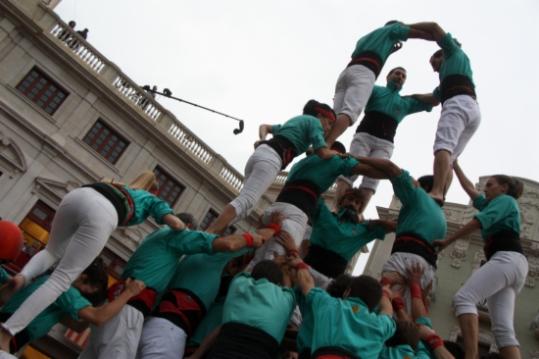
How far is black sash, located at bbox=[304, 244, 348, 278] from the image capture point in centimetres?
589

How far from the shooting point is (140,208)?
463 centimetres

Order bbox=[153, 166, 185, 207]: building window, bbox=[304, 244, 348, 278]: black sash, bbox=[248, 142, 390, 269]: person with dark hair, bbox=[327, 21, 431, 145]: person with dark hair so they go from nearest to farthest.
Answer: bbox=[248, 142, 390, 269]: person with dark hair < bbox=[304, 244, 348, 278]: black sash < bbox=[327, 21, 431, 145]: person with dark hair < bbox=[153, 166, 185, 207]: building window

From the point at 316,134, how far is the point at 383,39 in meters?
2.57

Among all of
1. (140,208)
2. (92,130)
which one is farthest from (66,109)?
(140,208)

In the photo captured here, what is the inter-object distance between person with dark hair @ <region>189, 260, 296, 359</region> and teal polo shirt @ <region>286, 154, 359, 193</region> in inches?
86.9

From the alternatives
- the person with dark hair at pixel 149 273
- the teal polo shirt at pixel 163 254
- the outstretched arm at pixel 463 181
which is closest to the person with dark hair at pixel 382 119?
the outstretched arm at pixel 463 181

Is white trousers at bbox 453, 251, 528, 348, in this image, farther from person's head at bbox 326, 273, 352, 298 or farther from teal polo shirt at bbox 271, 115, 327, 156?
teal polo shirt at bbox 271, 115, 327, 156

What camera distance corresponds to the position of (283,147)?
6055 millimetres

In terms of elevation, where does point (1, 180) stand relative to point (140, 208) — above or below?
above

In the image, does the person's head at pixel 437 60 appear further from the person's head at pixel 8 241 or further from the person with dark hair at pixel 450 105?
the person's head at pixel 8 241

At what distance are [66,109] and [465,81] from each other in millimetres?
17947

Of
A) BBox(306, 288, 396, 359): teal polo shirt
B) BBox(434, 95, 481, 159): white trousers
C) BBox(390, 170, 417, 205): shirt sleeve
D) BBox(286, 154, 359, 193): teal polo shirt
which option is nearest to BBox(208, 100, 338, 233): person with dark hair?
BBox(286, 154, 359, 193): teal polo shirt

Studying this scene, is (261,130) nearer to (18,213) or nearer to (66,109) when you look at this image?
(18,213)

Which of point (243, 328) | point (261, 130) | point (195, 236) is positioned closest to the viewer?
point (243, 328)
